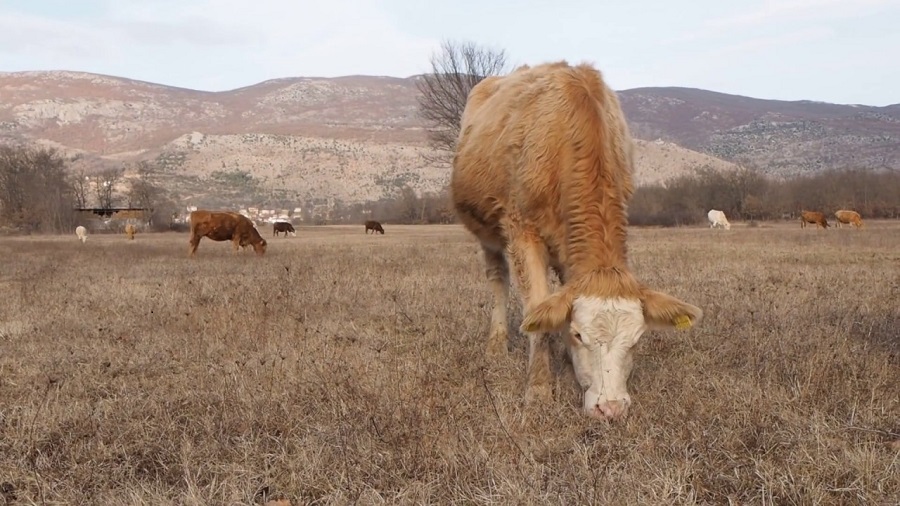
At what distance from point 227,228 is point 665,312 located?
74.1 feet

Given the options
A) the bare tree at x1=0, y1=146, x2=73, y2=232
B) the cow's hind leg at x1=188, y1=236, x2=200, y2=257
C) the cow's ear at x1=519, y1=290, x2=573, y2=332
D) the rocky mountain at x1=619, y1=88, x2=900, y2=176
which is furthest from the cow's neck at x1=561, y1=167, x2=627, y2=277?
the rocky mountain at x1=619, y1=88, x2=900, y2=176

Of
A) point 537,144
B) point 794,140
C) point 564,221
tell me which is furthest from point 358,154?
point 564,221

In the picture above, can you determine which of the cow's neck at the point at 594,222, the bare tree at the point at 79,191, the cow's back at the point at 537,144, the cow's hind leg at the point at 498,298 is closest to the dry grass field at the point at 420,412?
the cow's hind leg at the point at 498,298

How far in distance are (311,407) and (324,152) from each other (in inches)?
5512

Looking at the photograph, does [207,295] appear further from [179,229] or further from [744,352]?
[179,229]

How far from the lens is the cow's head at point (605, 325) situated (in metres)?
3.83

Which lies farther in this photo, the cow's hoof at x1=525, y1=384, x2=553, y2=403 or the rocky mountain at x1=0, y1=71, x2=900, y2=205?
the rocky mountain at x1=0, y1=71, x2=900, y2=205

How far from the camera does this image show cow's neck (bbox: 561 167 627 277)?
4336 millimetres

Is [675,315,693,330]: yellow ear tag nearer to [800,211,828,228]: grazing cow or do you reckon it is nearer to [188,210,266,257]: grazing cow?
[188,210,266,257]: grazing cow

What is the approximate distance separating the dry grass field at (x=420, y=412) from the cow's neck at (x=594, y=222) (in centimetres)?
88

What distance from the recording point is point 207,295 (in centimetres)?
948

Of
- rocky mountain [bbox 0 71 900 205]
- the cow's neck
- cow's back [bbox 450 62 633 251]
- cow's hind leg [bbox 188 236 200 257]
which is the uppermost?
rocky mountain [bbox 0 71 900 205]

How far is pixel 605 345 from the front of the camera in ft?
12.8

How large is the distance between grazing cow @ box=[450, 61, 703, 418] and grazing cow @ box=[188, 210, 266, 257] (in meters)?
18.9
